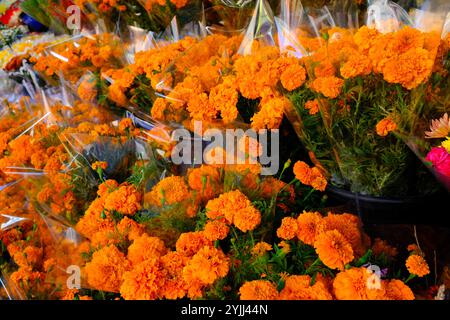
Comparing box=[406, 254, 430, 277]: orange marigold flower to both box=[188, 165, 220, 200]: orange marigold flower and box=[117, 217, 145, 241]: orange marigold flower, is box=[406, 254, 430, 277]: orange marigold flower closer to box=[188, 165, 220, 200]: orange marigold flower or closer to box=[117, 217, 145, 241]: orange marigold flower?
box=[188, 165, 220, 200]: orange marigold flower

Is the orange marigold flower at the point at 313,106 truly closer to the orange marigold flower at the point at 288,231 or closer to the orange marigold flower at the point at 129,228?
the orange marigold flower at the point at 288,231

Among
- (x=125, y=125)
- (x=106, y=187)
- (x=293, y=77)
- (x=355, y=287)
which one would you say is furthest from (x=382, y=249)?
(x=125, y=125)

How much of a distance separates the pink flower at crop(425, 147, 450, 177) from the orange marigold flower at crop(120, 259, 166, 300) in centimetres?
69

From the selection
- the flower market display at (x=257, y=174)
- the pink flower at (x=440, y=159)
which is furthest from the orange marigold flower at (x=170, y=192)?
the pink flower at (x=440, y=159)

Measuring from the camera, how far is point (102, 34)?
224cm

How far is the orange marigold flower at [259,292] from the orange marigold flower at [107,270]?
0.92 feet

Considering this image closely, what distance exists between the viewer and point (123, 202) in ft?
3.88

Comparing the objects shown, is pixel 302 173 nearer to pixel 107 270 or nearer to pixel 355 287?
pixel 355 287

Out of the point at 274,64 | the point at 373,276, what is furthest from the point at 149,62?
the point at 373,276

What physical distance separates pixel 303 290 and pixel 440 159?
465 millimetres

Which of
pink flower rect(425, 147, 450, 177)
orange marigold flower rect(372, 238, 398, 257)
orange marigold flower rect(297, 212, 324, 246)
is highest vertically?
pink flower rect(425, 147, 450, 177)

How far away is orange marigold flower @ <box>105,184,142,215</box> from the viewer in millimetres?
1177

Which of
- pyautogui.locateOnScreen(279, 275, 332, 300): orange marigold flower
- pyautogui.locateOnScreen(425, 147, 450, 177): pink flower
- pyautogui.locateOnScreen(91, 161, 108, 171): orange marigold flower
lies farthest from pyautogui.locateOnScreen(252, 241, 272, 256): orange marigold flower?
pyautogui.locateOnScreen(91, 161, 108, 171): orange marigold flower

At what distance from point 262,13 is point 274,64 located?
0.94 feet
